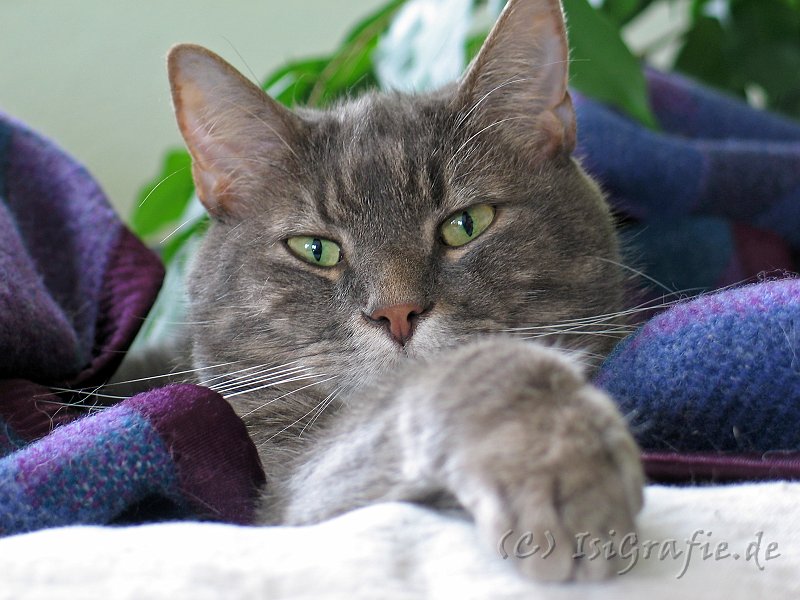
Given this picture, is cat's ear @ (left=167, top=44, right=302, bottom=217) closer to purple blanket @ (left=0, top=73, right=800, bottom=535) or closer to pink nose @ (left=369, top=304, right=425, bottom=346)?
purple blanket @ (left=0, top=73, right=800, bottom=535)

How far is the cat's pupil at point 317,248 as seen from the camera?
3.73 ft

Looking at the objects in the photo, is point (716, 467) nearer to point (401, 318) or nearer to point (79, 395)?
point (401, 318)

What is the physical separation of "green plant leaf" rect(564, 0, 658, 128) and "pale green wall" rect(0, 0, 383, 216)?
3.52ft

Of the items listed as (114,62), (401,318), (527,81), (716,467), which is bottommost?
(716,467)

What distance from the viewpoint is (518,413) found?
2.05ft

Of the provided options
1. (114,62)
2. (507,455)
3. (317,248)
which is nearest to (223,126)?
(317,248)

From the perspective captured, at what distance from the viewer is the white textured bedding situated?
55 cm

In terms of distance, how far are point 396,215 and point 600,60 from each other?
0.61 meters

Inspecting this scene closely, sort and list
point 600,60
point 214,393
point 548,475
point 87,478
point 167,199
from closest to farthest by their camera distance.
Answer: point 548,475 < point 87,478 < point 214,393 < point 600,60 < point 167,199

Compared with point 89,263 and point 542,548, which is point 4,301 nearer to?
point 89,263

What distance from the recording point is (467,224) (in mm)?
1110

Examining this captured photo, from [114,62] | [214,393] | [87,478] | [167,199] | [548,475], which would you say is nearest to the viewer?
[548,475]

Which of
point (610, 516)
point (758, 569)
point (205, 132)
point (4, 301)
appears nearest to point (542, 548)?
point (610, 516)

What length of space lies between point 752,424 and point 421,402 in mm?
348
